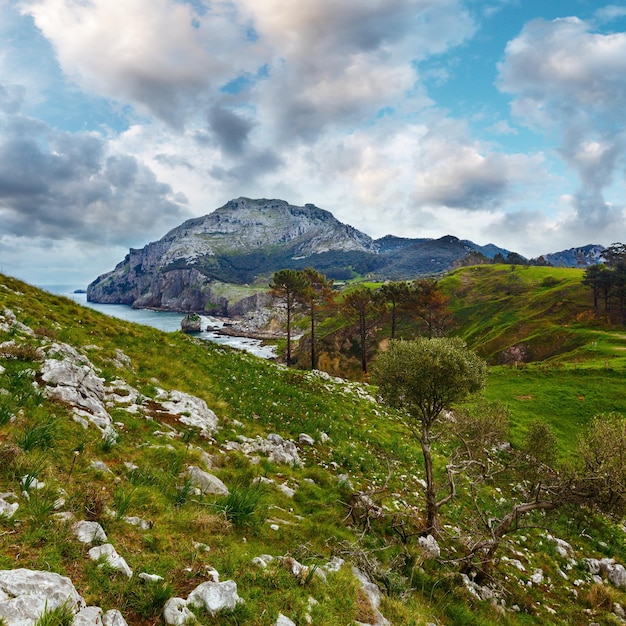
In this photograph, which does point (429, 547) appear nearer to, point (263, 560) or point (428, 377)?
point (428, 377)

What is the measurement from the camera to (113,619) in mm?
5238

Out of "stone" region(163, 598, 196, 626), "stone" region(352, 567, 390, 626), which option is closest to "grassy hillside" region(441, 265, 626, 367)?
"stone" region(352, 567, 390, 626)

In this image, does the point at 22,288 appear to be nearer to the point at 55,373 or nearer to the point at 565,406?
the point at 55,373

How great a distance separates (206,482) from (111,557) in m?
4.91

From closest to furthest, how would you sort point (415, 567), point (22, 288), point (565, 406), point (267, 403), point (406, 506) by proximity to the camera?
point (415, 567)
point (406, 506)
point (267, 403)
point (22, 288)
point (565, 406)

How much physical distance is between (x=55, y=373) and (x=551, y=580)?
2307cm

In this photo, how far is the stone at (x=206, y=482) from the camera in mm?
10922

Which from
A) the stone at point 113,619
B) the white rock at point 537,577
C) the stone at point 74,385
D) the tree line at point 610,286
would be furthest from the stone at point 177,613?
the tree line at point 610,286

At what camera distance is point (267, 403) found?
23.7m

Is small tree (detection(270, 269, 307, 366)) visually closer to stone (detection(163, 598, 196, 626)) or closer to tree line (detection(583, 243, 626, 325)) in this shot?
stone (detection(163, 598, 196, 626))

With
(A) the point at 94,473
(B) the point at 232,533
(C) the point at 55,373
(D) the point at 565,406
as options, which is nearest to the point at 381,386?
(B) the point at 232,533

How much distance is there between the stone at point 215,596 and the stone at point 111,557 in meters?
1.27

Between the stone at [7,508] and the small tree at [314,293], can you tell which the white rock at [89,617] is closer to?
the stone at [7,508]

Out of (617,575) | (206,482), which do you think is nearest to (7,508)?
(206,482)
